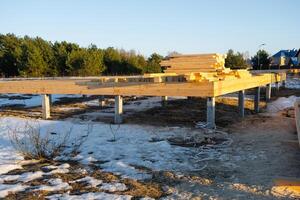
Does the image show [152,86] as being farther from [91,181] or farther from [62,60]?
[62,60]

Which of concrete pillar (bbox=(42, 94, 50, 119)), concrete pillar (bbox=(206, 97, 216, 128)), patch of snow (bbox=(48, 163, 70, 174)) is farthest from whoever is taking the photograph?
concrete pillar (bbox=(42, 94, 50, 119))

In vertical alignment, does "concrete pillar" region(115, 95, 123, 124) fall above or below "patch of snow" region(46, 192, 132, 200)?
above

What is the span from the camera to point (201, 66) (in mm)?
11516

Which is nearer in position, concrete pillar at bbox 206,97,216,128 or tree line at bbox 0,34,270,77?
concrete pillar at bbox 206,97,216,128

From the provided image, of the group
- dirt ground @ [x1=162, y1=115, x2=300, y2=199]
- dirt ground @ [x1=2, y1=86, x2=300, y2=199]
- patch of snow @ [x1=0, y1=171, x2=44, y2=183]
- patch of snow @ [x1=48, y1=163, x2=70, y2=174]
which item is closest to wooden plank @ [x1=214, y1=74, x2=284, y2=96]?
dirt ground @ [x1=2, y1=86, x2=300, y2=199]

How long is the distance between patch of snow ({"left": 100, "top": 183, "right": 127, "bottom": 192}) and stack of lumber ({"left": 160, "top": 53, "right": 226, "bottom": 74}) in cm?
669

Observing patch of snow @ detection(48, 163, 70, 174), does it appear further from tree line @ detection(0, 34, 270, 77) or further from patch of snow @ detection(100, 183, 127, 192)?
tree line @ detection(0, 34, 270, 77)

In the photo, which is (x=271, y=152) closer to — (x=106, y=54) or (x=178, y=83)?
(x=178, y=83)

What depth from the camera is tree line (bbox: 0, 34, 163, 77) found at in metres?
33.3

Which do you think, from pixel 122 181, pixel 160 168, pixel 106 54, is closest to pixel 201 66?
pixel 160 168

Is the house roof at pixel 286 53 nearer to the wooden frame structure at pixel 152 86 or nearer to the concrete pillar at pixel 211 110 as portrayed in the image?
the wooden frame structure at pixel 152 86

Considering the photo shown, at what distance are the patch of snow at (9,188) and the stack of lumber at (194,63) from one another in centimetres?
731

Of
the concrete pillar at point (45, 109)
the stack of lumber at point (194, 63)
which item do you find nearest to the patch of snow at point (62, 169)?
the concrete pillar at point (45, 109)

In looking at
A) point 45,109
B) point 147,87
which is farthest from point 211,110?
point 45,109
